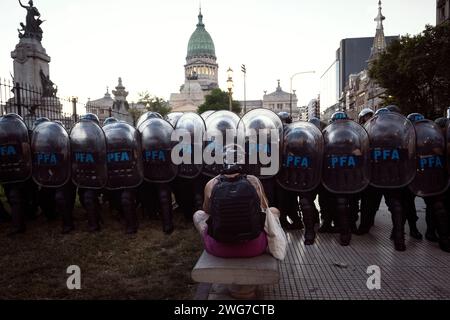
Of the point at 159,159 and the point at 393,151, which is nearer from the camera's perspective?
the point at 393,151

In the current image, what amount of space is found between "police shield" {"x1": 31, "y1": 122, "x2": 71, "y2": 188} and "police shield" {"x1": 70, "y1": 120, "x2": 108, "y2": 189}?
0.13 m

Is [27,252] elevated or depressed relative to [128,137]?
depressed

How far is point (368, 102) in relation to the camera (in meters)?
63.6

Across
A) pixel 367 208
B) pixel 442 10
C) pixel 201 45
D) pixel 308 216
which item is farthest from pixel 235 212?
pixel 201 45

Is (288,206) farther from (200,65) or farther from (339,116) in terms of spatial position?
(200,65)

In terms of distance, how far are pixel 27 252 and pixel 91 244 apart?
91cm

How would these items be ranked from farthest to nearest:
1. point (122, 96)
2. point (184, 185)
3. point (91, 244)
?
1. point (122, 96)
2. point (184, 185)
3. point (91, 244)

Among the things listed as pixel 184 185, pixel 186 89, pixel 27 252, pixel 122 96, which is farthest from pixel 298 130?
pixel 186 89

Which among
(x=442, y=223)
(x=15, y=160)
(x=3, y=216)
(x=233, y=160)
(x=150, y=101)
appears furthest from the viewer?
(x=150, y=101)

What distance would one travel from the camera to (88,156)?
634cm

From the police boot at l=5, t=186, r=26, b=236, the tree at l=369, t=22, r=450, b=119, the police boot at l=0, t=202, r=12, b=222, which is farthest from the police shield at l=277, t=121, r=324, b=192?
the tree at l=369, t=22, r=450, b=119

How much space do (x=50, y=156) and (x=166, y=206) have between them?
6.98ft

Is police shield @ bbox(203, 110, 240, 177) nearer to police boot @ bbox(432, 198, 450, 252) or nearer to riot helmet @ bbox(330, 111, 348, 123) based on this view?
riot helmet @ bbox(330, 111, 348, 123)
